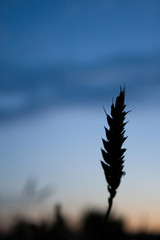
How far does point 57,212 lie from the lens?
183 cm

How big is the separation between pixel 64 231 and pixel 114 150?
2.13 feet

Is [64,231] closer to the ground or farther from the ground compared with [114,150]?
closer to the ground

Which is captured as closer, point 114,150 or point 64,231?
point 114,150

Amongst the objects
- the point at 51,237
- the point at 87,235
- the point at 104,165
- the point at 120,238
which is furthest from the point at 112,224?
the point at 104,165

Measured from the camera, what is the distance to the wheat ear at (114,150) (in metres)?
1.23

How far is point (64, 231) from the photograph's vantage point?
1.67 m

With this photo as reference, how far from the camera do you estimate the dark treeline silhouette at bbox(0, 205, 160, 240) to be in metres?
1.37

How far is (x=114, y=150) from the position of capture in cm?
127

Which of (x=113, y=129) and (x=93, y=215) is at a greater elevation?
(x=113, y=129)

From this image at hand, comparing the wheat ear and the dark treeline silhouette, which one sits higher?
the wheat ear

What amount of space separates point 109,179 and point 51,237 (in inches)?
15.5

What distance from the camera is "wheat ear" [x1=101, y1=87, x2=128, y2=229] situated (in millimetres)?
1231

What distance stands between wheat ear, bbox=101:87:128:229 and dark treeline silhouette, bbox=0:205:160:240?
0.20m

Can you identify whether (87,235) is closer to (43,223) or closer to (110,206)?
(43,223)
